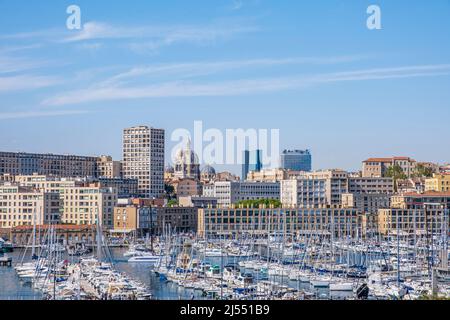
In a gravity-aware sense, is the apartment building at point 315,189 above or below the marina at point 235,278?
above

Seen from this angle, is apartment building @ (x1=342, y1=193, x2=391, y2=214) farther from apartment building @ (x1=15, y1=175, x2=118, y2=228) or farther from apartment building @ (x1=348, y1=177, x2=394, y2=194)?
apartment building @ (x1=15, y1=175, x2=118, y2=228)

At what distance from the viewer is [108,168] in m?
34.7

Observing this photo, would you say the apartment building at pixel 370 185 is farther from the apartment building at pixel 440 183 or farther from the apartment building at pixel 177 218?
the apartment building at pixel 177 218

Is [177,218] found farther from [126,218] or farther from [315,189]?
[315,189]

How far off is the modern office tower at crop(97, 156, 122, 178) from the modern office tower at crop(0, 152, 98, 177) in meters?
0.17

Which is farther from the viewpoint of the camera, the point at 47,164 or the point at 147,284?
the point at 47,164

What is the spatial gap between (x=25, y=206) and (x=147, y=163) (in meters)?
8.23

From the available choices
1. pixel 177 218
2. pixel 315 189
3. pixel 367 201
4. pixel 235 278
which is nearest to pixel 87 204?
pixel 177 218

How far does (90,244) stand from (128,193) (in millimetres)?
9719

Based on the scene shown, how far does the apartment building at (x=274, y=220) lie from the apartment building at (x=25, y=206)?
362 centimetres

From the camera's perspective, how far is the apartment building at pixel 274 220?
25.0 m

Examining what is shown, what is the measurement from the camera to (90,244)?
2250 centimetres

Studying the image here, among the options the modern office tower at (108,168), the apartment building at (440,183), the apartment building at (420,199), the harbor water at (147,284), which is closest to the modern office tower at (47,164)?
the modern office tower at (108,168)

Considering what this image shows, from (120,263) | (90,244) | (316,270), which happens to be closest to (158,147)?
(90,244)
